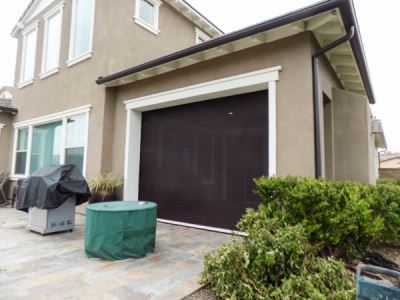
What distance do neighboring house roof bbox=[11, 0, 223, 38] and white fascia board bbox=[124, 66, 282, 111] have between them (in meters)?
4.83

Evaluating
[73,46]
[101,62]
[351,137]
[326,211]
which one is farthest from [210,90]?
[73,46]

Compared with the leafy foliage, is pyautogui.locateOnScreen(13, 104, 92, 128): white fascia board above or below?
above

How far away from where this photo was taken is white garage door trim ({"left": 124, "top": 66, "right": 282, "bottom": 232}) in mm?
4574

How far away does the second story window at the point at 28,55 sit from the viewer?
10.1 m

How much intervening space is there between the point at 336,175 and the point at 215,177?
2.77 m

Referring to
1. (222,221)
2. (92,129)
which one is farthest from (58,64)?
(222,221)

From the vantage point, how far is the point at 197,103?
6059 millimetres

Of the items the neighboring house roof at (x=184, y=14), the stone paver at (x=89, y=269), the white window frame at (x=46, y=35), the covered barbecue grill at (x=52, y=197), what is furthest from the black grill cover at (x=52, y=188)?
the neighboring house roof at (x=184, y=14)

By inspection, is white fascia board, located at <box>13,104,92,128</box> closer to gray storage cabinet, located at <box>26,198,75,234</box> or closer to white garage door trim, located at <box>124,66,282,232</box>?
white garage door trim, located at <box>124,66,282,232</box>

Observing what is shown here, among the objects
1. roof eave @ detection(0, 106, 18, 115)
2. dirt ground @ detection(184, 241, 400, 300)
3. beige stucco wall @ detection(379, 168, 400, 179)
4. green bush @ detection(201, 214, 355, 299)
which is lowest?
dirt ground @ detection(184, 241, 400, 300)

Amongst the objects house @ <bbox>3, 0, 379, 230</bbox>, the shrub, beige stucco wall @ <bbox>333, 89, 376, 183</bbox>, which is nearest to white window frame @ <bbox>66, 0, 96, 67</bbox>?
house @ <bbox>3, 0, 379, 230</bbox>

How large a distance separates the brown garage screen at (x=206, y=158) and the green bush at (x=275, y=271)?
211cm

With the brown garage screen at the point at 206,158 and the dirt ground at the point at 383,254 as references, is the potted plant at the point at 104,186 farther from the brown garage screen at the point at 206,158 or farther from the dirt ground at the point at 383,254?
the dirt ground at the point at 383,254

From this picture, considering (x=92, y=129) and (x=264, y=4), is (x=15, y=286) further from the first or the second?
(x=264, y=4)
